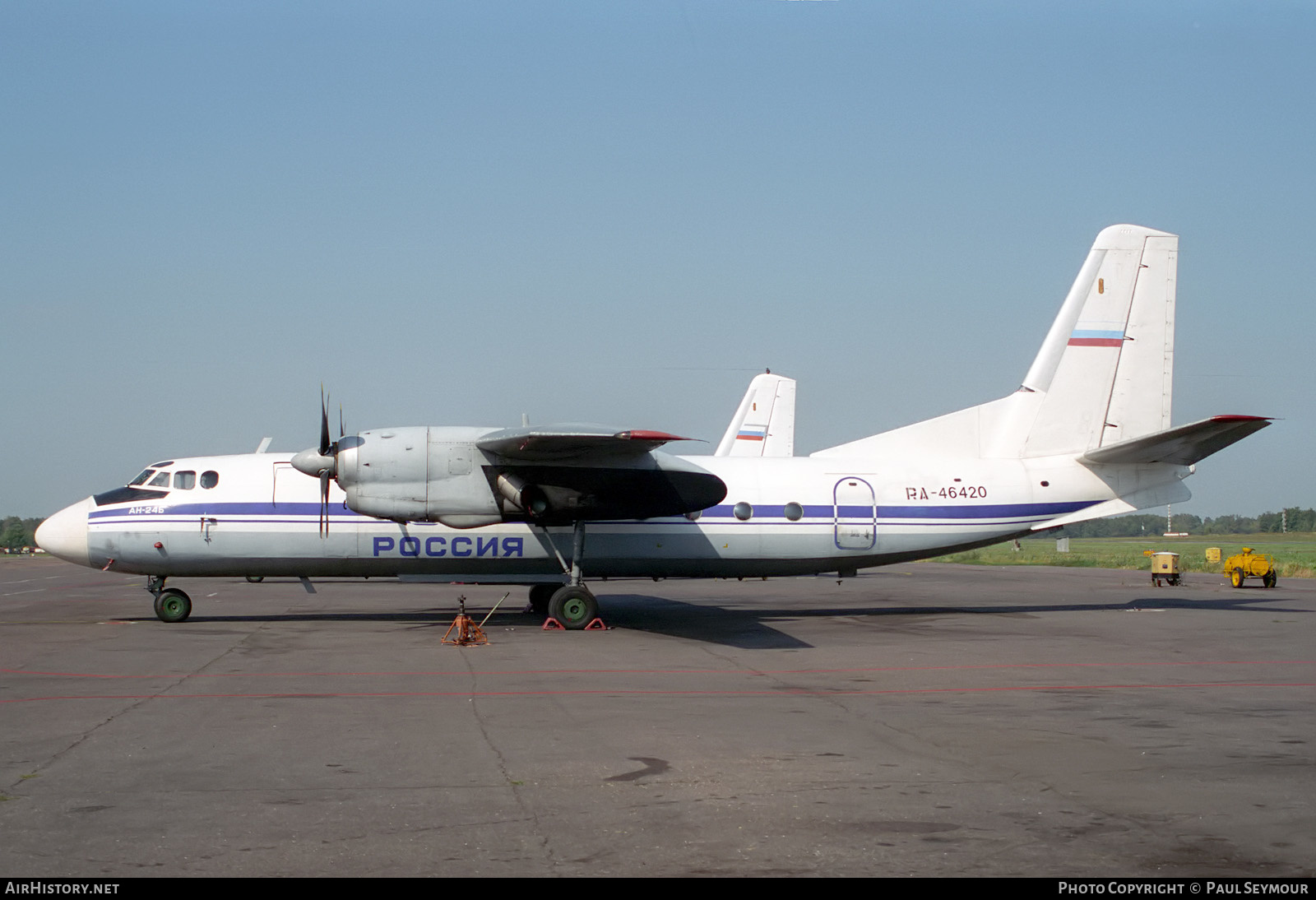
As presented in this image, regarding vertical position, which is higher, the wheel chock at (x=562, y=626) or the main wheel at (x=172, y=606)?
the main wheel at (x=172, y=606)

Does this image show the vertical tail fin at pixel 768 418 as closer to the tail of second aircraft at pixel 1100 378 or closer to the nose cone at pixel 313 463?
the tail of second aircraft at pixel 1100 378

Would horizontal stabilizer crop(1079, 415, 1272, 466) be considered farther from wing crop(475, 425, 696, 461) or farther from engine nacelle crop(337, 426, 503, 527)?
engine nacelle crop(337, 426, 503, 527)

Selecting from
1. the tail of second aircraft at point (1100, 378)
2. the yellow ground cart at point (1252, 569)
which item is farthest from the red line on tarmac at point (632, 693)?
the yellow ground cart at point (1252, 569)

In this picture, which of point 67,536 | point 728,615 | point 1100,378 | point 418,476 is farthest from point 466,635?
point 1100,378

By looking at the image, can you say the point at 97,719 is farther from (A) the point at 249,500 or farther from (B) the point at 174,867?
(A) the point at 249,500

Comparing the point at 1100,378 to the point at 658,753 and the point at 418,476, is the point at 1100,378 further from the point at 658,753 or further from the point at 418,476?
the point at 658,753

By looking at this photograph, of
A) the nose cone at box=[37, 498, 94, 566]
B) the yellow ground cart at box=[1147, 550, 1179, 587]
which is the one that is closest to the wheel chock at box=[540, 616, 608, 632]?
the nose cone at box=[37, 498, 94, 566]

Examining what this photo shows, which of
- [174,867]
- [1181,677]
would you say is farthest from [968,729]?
[174,867]

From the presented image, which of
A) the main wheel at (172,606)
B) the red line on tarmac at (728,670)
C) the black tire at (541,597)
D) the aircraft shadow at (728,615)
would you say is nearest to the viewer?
the red line on tarmac at (728,670)

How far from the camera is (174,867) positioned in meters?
5.44

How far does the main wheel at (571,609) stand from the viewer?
18.9 meters

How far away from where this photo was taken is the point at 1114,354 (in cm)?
2186

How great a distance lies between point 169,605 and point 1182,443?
19.0 metres

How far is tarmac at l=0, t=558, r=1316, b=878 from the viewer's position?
226 inches
